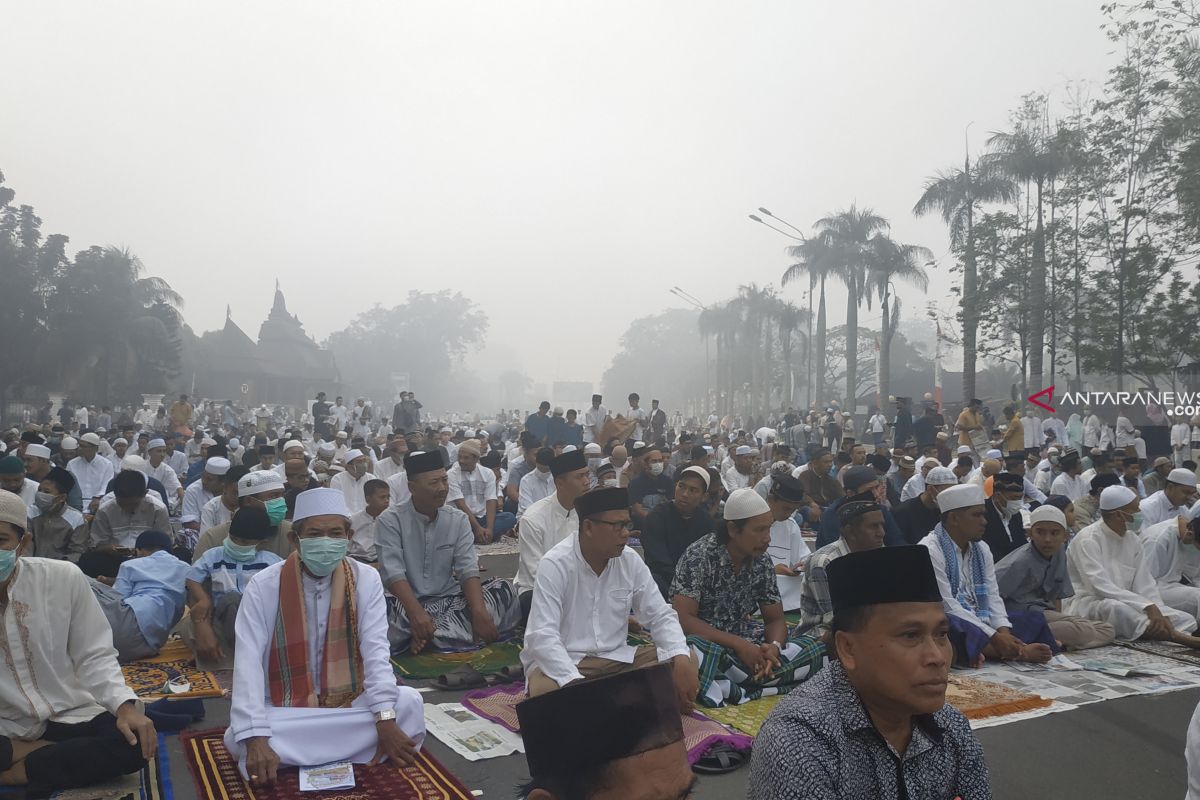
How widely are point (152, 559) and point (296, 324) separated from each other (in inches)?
2647

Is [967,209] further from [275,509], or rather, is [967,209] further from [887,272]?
[275,509]

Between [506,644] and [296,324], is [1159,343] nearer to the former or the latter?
[506,644]

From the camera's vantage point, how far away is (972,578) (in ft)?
19.7

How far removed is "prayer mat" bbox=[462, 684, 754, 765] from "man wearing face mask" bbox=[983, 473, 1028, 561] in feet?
12.2

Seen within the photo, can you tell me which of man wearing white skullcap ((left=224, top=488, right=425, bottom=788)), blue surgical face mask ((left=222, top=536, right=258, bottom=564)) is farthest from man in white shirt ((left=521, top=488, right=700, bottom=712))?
blue surgical face mask ((left=222, top=536, right=258, bottom=564))

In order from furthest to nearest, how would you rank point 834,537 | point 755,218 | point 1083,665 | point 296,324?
point 296,324 → point 755,218 → point 834,537 → point 1083,665

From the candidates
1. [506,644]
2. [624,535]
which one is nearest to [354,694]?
[624,535]

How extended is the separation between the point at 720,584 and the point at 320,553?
2175 millimetres

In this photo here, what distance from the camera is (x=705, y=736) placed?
14.5ft

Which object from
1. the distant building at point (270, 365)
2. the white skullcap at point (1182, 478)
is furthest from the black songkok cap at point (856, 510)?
the distant building at point (270, 365)

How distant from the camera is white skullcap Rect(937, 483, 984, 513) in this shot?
5.80m

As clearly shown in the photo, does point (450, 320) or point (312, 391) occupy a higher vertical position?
point (450, 320)

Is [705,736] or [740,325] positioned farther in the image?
[740,325]

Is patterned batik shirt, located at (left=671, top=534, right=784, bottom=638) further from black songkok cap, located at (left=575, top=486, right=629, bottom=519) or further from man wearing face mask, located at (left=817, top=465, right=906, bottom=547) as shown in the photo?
man wearing face mask, located at (left=817, top=465, right=906, bottom=547)
